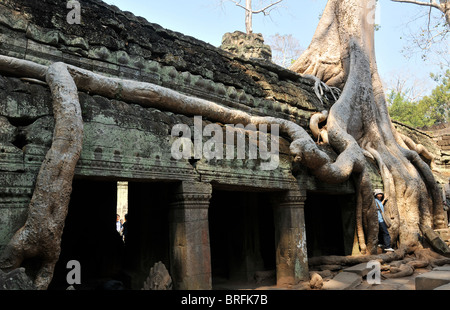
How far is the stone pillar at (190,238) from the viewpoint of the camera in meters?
3.54

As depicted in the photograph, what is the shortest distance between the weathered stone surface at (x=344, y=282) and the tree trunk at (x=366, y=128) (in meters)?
1.34

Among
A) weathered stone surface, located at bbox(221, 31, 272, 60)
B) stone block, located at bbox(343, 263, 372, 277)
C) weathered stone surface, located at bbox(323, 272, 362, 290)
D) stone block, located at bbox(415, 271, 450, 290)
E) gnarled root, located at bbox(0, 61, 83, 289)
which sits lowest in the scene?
weathered stone surface, located at bbox(323, 272, 362, 290)

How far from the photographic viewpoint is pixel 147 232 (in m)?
4.79

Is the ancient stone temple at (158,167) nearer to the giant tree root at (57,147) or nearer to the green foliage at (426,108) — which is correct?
the giant tree root at (57,147)

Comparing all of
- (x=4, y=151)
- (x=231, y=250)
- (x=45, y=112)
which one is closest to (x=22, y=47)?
(x=45, y=112)

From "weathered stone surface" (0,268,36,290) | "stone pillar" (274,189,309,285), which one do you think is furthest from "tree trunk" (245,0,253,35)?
"weathered stone surface" (0,268,36,290)

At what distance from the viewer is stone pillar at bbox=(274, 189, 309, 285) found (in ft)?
15.4

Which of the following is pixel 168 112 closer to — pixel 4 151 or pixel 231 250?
pixel 4 151

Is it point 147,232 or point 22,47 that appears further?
point 147,232

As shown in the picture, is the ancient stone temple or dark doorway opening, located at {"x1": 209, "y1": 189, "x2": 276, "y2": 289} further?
dark doorway opening, located at {"x1": 209, "y1": 189, "x2": 276, "y2": 289}

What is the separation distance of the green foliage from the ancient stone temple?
2157 centimetres

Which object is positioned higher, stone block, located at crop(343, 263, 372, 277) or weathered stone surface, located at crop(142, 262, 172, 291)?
weathered stone surface, located at crop(142, 262, 172, 291)

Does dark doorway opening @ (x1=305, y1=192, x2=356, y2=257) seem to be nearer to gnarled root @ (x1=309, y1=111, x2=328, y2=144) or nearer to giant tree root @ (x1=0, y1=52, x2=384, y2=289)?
gnarled root @ (x1=309, y1=111, x2=328, y2=144)
